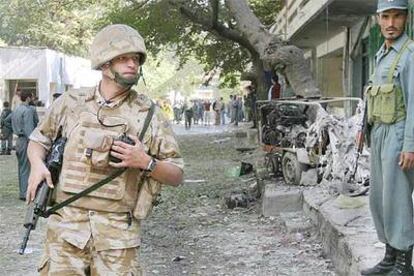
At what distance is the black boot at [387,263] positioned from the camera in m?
3.87

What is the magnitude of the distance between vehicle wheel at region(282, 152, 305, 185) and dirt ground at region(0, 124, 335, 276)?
612 millimetres

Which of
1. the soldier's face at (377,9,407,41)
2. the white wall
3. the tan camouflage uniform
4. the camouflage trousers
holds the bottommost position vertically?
the camouflage trousers

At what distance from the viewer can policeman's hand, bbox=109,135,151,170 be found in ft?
9.02

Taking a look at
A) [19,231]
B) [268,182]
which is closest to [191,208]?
[268,182]

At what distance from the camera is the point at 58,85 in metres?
27.6

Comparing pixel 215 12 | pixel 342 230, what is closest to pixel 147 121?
pixel 342 230

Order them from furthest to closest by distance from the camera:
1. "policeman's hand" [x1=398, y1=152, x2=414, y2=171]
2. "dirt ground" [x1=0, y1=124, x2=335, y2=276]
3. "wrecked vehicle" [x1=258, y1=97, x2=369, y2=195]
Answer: "wrecked vehicle" [x1=258, y1=97, x2=369, y2=195], "dirt ground" [x1=0, y1=124, x2=335, y2=276], "policeman's hand" [x1=398, y1=152, x2=414, y2=171]

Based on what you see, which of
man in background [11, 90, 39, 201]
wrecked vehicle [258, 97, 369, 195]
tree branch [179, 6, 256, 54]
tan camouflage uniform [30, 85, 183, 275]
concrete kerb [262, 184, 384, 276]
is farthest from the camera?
tree branch [179, 6, 256, 54]

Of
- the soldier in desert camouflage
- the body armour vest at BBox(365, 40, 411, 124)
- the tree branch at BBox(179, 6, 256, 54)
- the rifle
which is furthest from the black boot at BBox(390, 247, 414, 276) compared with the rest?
the tree branch at BBox(179, 6, 256, 54)

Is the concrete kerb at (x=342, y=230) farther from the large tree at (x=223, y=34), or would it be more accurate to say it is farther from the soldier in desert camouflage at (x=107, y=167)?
the large tree at (x=223, y=34)

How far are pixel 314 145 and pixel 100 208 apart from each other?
560 centimetres

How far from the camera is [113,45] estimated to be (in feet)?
9.55

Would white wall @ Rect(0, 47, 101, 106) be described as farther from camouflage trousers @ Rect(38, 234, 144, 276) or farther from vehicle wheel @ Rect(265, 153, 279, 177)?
camouflage trousers @ Rect(38, 234, 144, 276)

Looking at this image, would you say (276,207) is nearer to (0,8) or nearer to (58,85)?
(58,85)
